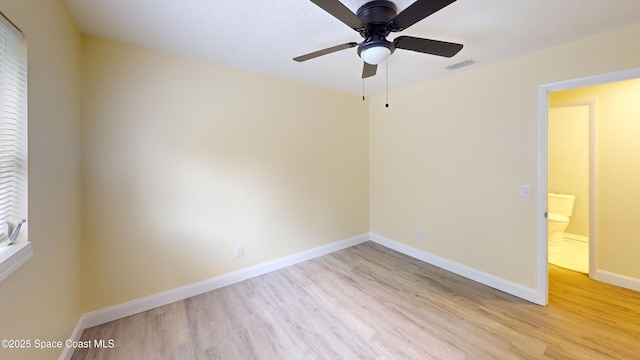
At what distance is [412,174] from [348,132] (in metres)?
1.16

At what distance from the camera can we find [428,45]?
1583 mm

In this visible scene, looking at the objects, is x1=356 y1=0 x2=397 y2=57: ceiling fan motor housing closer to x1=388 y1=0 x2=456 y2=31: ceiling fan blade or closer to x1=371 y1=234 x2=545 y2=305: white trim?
x1=388 y1=0 x2=456 y2=31: ceiling fan blade

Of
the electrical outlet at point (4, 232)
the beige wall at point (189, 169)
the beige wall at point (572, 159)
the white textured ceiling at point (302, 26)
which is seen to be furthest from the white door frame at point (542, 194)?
the electrical outlet at point (4, 232)

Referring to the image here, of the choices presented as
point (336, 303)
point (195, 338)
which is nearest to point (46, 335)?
point (195, 338)

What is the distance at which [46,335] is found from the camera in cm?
137

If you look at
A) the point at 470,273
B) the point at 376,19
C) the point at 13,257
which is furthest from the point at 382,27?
the point at 470,273

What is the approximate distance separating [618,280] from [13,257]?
195 inches

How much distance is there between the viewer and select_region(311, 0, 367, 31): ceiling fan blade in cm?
119

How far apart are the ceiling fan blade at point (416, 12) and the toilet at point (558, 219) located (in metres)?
3.20

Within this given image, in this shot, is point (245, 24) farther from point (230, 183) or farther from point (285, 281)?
point (285, 281)

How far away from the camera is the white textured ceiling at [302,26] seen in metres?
1.56

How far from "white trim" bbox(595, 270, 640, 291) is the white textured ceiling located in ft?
8.43

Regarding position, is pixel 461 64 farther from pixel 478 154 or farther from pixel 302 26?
pixel 302 26

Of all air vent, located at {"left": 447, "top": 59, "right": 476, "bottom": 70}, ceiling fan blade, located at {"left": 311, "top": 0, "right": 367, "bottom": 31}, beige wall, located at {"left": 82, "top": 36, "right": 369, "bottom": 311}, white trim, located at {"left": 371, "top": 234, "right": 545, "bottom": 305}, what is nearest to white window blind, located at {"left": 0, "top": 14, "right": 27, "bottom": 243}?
beige wall, located at {"left": 82, "top": 36, "right": 369, "bottom": 311}
